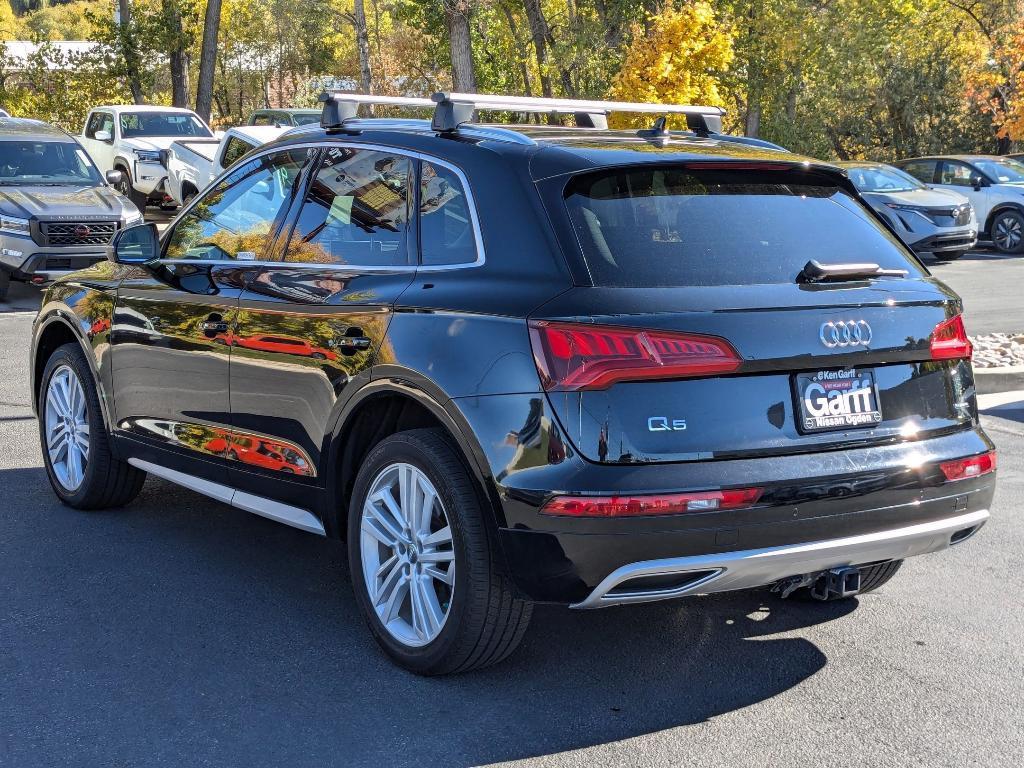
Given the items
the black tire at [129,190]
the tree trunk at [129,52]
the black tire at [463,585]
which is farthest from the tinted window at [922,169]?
the black tire at [463,585]

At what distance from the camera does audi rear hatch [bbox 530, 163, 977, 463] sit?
3.62 metres

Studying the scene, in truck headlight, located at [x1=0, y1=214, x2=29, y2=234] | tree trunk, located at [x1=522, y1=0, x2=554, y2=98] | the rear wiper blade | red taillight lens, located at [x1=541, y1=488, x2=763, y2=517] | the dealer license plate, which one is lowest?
red taillight lens, located at [x1=541, y1=488, x2=763, y2=517]

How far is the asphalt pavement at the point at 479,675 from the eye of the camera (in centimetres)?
370

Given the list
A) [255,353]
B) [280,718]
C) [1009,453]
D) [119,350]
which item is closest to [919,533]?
[280,718]

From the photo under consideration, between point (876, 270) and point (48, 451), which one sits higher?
point (876, 270)

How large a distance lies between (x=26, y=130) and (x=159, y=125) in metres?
7.40

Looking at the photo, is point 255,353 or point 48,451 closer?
point 255,353

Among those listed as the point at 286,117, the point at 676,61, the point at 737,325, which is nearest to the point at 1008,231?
the point at 676,61

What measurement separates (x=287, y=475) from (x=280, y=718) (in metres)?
1.11

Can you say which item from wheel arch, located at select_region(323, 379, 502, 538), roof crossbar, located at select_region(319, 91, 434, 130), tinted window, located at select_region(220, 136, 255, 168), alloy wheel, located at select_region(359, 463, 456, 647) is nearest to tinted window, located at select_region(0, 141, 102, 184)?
tinted window, located at select_region(220, 136, 255, 168)

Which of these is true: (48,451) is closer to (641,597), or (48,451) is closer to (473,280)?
(473,280)

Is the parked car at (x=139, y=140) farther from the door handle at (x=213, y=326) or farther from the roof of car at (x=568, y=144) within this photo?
the roof of car at (x=568, y=144)

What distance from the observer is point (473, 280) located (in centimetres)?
402

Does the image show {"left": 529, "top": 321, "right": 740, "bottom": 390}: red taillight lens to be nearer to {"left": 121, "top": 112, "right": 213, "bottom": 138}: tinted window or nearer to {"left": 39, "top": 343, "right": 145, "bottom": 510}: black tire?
{"left": 39, "top": 343, "right": 145, "bottom": 510}: black tire
